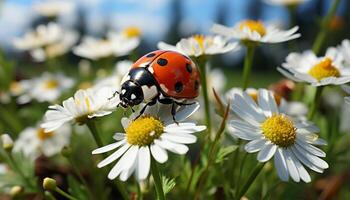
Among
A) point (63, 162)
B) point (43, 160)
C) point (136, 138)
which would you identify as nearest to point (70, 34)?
point (63, 162)

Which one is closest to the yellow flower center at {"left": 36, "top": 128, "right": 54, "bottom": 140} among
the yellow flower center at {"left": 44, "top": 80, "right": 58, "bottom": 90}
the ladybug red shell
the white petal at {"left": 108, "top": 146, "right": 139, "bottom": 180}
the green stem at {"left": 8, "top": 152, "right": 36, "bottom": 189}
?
the yellow flower center at {"left": 44, "top": 80, "right": 58, "bottom": 90}

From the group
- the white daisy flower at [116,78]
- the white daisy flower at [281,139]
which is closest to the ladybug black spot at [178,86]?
the white daisy flower at [281,139]

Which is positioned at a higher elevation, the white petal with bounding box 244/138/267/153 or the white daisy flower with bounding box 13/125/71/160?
the white petal with bounding box 244/138/267/153

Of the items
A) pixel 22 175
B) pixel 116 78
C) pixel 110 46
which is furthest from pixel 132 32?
pixel 22 175

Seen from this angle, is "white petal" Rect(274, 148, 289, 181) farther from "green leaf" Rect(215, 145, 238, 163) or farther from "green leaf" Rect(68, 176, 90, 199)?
"green leaf" Rect(68, 176, 90, 199)

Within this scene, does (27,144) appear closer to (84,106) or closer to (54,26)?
(54,26)

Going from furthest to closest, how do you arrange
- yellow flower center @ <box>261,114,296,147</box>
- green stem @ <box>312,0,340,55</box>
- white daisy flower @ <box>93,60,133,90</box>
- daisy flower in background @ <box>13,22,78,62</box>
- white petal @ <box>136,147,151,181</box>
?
daisy flower in background @ <box>13,22,78,62</box>
green stem @ <box>312,0,340,55</box>
white daisy flower @ <box>93,60,133,90</box>
yellow flower center @ <box>261,114,296,147</box>
white petal @ <box>136,147,151,181</box>
